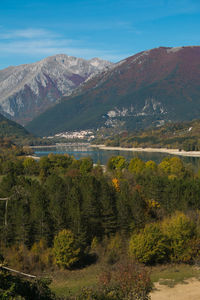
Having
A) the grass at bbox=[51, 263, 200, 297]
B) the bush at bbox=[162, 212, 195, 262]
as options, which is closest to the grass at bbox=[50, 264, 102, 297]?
the grass at bbox=[51, 263, 200, 297]

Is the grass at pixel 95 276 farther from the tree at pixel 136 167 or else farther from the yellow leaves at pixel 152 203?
the tree at pixel 136 167

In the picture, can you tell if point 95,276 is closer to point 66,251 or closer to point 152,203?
point 66,251

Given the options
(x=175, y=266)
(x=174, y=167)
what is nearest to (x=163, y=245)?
(x=175, y=266)

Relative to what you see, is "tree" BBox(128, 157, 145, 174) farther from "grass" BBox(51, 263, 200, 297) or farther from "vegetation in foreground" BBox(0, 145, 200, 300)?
"grass" BBox(51, 263, 200, 297)

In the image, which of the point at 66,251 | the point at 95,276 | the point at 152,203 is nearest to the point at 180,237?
the point at 95,276

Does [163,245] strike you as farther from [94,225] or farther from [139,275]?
[139,275]

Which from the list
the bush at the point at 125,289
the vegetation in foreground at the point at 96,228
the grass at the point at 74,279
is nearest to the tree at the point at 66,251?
the vegetation in foreground at the point at 96,228
